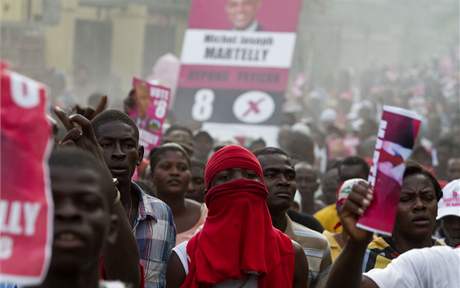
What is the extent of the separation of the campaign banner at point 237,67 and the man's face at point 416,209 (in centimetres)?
900

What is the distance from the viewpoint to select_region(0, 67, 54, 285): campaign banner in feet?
11.5

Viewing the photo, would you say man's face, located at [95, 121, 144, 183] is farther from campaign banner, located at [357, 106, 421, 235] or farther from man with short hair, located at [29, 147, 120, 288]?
man with short hair, located at [29, 147, 120, 288]

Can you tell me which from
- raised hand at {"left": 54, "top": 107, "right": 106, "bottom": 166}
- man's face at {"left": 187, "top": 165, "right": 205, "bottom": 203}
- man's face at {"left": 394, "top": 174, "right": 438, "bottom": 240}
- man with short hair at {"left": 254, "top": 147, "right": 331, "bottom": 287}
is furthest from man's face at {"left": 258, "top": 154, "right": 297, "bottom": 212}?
man's face at {"left": 187, "top": 165, "right": 205, "bottom": 203}

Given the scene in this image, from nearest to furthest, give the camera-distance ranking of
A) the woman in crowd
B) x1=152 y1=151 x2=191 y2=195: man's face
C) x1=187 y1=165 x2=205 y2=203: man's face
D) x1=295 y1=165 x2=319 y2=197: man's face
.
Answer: the woman in crowd, x1=152 y1=151 x2=191 y2=195: man's face, x1=187 y1=165 x2=205 y2=203: man's face, x1=295 y1=165 x2=319 y2=197: man's face

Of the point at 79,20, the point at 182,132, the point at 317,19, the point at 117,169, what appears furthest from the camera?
the point at 317,19

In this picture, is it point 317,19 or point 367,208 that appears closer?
point 367,208

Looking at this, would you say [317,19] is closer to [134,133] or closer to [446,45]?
[446,45]

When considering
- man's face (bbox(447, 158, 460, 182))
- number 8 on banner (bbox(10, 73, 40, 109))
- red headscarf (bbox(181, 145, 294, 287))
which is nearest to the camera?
number 8 on banner (bbox(10, 73, 40, 109))

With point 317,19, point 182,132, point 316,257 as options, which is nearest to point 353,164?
point 182,132

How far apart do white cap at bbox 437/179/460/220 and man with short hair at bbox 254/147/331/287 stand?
590 millimetres

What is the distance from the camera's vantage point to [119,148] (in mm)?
6438

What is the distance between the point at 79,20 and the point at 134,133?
1062 inches

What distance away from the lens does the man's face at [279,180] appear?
22.5 feet

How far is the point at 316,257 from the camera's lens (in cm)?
660
